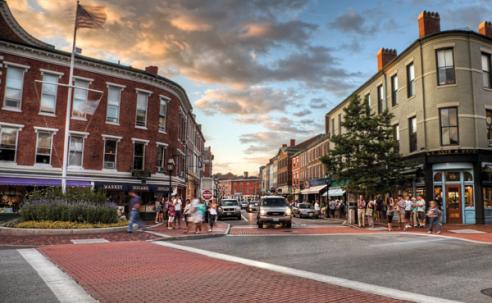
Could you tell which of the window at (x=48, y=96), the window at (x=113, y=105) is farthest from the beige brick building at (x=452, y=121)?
the window at (x=48, y=96)

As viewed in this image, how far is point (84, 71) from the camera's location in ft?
95.6

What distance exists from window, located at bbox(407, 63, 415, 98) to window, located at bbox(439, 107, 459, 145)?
303 cm

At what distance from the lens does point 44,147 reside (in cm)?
2744

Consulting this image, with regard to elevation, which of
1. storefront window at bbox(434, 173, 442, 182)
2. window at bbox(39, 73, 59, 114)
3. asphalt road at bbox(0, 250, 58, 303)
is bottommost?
asphalt road at bbox(0, 250, 58, 303)

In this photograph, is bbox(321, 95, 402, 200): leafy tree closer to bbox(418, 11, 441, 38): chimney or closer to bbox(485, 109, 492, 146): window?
bbox(485, 109, 492, 146): window

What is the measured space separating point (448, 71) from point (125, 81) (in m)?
23.6

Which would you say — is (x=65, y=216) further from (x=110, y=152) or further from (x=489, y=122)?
(x=489, y=122)

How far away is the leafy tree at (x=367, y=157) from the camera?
79.7 feet

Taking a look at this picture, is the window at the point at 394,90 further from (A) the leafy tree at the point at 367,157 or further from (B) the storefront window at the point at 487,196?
(B) the storefront window at the point at 487,196

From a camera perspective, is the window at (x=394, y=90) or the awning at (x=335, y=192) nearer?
the window at (x=394, y=90)

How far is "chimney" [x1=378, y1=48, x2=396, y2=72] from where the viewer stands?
32688mm


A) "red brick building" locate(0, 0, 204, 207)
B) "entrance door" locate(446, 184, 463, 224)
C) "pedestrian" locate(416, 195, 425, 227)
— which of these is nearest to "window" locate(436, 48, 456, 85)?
"entrance door" locate(446, 184, 463, 224)

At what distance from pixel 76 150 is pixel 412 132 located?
24350 millimetres

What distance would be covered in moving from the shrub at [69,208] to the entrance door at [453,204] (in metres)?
19.7
